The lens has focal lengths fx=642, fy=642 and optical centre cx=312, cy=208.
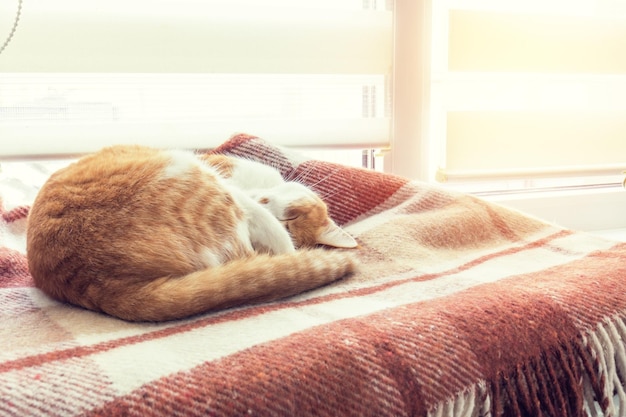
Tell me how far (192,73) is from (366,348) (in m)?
0.99

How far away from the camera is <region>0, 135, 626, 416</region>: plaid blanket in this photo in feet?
1.87

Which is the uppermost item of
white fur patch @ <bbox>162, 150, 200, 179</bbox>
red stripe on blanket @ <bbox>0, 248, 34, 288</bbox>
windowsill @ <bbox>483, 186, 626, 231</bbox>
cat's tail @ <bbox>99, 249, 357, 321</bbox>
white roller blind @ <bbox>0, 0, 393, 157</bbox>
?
white roller blind @ <bbox>0, 0, 393, 157</bbox>

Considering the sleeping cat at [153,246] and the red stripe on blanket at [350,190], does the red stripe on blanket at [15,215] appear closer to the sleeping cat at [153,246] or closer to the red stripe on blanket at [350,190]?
the sleeping cat at [153,246]

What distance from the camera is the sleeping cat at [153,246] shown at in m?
0.79

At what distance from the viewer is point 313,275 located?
90cm

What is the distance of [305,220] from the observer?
1160 mm

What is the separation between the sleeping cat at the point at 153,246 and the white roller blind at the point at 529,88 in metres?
0.91

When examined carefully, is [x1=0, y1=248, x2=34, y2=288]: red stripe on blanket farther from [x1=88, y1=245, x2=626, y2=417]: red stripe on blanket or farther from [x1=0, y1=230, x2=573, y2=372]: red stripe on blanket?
[x1=88, y1=245, x2=626, y2=417]: red stripe on blanket

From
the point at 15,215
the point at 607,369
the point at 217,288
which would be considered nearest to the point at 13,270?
the point at 15,215

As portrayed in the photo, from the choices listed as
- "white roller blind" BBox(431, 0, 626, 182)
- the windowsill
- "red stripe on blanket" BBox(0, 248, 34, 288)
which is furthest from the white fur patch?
the windowsill

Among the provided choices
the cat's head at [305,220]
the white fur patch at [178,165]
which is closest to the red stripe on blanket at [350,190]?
the cat's head at [305,220]

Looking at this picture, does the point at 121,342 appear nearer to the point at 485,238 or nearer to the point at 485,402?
the point at 485,402

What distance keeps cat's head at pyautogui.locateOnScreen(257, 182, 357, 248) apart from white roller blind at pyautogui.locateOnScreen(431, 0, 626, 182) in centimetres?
68

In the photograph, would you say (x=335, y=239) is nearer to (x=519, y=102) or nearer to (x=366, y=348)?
(x=366, y=348)
